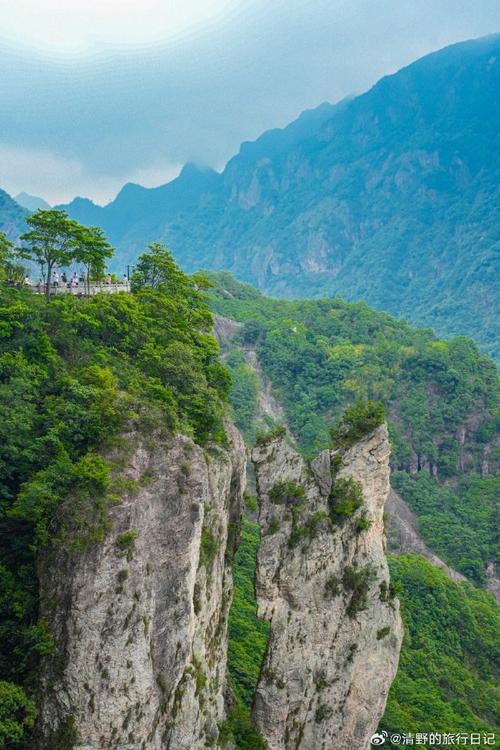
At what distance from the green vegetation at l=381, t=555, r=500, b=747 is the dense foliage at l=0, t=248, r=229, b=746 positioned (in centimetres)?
2056

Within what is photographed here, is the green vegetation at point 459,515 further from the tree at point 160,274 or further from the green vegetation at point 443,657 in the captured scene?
the tree at point 160,274

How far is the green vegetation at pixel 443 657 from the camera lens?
1331 inches

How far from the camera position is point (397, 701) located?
34.1 metres

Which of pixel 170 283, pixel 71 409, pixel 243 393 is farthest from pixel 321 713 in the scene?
pixel 243 393

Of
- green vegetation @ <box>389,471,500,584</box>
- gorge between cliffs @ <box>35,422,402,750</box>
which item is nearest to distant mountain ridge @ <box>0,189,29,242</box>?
green vegetation @ <box>389,471,500,584</box>

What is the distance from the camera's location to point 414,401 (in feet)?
247

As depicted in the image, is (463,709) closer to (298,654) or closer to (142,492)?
(298,654)

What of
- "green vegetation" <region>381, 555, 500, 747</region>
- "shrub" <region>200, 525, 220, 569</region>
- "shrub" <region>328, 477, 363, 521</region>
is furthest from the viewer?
"green vegetation" <region>381, 555, 500, 747</region>

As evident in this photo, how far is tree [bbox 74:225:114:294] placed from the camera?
89.8ft

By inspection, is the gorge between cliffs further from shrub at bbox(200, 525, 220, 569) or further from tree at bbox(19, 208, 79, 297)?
tree at bbox(19, 208, 79, 297)

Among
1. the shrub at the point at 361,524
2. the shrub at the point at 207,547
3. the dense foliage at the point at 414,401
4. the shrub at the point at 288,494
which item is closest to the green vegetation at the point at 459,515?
the dense foliage at the point at 414,401

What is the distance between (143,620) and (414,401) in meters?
62.2

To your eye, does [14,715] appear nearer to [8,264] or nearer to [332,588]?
[332,588]

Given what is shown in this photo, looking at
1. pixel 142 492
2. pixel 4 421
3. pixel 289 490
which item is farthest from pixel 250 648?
pixel 4 421
